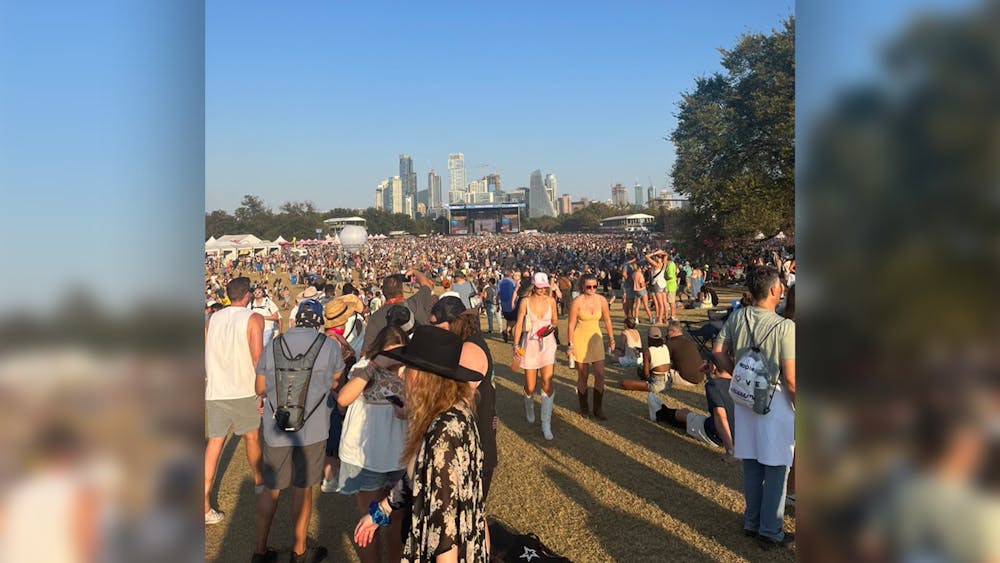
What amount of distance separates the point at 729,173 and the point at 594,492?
21274 mm

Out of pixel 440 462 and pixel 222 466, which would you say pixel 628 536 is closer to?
pixel 440 462

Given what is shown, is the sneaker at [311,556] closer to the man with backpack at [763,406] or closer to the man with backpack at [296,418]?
the man with backpack at [296,418]

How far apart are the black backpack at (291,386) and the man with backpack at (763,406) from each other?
2.75 metres

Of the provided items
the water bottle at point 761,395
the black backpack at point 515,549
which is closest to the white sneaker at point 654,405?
the water bottle at point 761,395

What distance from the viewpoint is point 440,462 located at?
2.27 m

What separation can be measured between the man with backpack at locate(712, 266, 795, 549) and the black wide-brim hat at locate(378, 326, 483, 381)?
6.98 feet

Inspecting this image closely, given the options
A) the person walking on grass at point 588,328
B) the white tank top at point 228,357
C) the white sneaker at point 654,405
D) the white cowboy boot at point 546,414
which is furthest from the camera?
the white sneaker at point 654,405

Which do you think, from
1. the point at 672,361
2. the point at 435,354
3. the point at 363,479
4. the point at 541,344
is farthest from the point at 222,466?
the point at 672,361

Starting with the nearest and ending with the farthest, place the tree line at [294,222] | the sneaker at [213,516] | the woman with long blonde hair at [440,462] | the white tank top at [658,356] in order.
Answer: the woman with long blonde hair at [440,462] → the sneaker at [213,516] → the white tank top at [658,356] → the tree line at [294,222]

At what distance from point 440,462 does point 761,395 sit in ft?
7.93

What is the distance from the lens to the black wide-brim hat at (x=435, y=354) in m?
2.47
